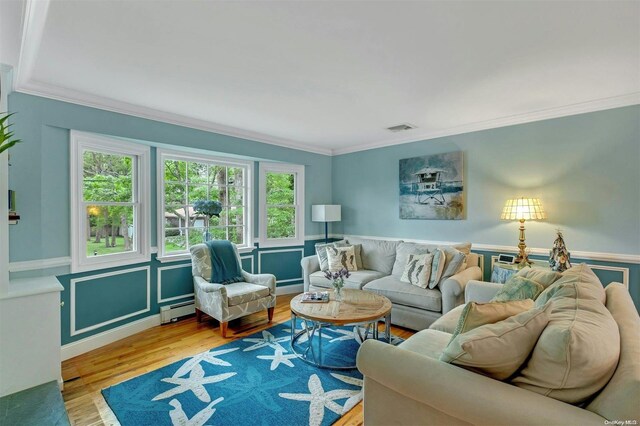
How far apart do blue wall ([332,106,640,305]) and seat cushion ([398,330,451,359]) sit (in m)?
2.29

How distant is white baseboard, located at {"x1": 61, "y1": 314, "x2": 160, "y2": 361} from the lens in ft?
9.39

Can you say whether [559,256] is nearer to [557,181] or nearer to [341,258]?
[557,181]

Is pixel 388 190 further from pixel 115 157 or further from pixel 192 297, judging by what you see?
pixel 115 157

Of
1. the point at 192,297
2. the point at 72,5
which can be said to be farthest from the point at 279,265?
the point at 72,5

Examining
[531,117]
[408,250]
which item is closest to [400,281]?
[408,250]

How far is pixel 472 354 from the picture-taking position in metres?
1.24

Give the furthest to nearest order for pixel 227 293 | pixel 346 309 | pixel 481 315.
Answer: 1. pixel 227 293
2. pixel 346 309
3. pixel 481 315

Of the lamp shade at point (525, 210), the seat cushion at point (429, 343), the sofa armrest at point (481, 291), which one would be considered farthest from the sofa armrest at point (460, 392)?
the lamp shade at point (525, 210)

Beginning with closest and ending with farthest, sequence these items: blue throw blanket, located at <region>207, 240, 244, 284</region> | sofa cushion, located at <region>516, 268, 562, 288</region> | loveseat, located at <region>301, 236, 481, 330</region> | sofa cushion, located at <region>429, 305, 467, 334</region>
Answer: sofa cushion, located at <region>516, 268, 562, 288</region>
sofa cushion, located at <region>429, 305, 467, 334</region>
loveseat, located at <region>301, 236, 481, 330</region>
blue throw blanket, located at <region>207, 240, 244, 284</region>

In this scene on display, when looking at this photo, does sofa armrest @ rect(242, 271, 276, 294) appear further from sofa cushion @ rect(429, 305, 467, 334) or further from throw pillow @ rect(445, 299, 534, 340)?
throw pillow @ rect(445, 299, 534, 340)

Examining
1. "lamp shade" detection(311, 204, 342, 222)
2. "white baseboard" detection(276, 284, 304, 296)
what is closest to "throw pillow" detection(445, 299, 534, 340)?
"lamp shade" detection(311, 204, 342, 222)

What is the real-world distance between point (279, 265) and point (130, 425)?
3.16 m

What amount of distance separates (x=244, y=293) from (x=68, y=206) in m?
1.87

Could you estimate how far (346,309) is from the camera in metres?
2.73
